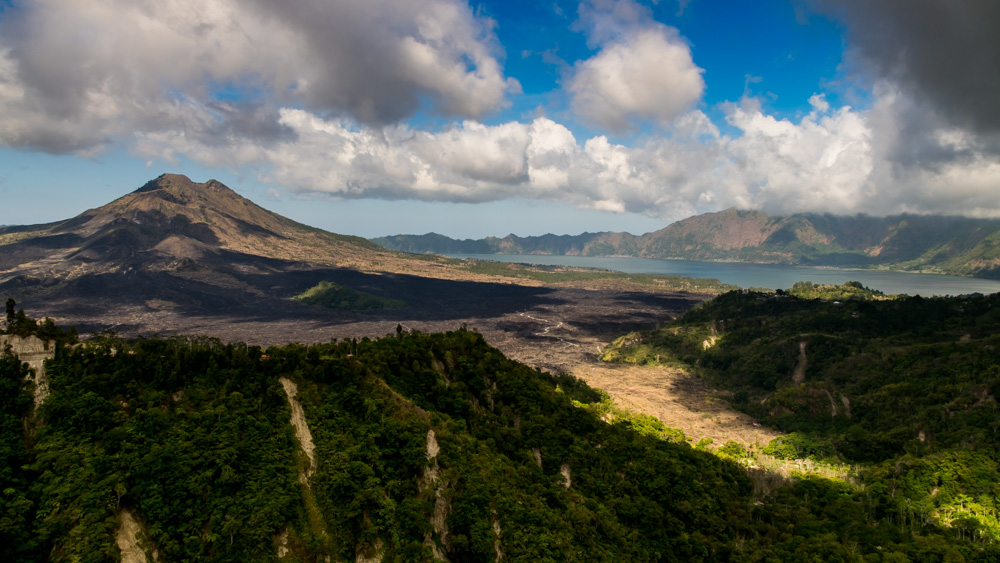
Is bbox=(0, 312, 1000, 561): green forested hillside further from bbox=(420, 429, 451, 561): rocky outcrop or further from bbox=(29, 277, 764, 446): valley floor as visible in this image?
bbox=(29, 277, 764, 446): valley floor

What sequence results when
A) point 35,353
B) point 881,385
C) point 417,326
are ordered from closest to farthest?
point 35,353 → point 881,385 → point 417,326

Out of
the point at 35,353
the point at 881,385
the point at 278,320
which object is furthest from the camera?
the point at 278,320

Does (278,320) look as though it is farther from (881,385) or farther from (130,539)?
(881,385)

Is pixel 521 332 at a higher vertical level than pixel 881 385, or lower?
lower

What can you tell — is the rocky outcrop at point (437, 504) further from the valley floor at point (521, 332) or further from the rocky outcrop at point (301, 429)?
the valley floor at point (521, 332)

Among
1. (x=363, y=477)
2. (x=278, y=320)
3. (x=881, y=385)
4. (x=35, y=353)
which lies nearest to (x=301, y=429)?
(x=363, y=477)

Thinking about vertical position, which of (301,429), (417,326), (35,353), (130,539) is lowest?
(417,326)
